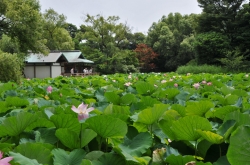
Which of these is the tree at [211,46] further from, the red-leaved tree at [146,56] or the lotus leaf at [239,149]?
the lotus leaf at [239,149]

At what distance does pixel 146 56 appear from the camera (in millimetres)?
29984

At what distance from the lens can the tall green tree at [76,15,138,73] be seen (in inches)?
997

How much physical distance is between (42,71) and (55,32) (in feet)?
35.2

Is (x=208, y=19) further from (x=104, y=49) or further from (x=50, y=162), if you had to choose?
(x=50, y=162)

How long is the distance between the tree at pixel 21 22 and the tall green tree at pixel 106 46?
38.5 feet

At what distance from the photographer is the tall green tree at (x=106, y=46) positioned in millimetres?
25328

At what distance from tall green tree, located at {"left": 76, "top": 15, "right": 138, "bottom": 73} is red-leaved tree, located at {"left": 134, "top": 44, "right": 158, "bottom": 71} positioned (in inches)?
107

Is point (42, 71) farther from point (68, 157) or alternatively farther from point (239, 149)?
point (239, 149)

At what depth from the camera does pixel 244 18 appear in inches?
831

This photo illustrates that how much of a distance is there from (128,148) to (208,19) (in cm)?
2330

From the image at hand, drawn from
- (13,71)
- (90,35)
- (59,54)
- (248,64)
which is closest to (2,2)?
(13,71)

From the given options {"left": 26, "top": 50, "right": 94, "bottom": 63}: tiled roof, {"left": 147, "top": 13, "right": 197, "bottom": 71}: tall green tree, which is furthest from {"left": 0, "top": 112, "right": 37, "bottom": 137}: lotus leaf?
{"left": 147, "top": 13, "right": 197, "bottom": 71}: tall green tree

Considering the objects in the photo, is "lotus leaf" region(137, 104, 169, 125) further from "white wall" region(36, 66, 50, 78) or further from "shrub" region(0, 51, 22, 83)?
"white wall" region(36, 66, 50, 78)

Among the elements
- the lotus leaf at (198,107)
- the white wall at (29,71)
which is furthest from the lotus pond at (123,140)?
the white wall at (29,71)
